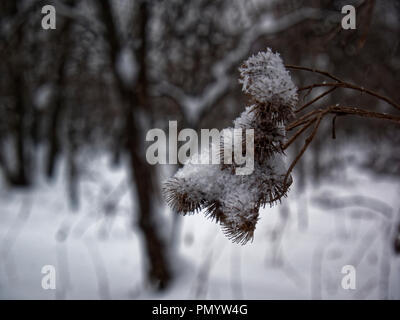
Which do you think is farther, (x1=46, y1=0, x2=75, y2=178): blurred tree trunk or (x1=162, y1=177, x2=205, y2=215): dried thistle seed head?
(x1=46, y1=0, x2=75, y2=178): blurred tree trunk

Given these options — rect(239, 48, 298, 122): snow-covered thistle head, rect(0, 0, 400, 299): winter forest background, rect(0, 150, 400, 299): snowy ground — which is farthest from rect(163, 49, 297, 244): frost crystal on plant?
rect(0, 150, 400, 299): snowy ground

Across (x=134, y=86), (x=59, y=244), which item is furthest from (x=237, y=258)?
(x=59, y=244)

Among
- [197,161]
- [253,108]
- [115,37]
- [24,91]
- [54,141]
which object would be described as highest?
[24,91]

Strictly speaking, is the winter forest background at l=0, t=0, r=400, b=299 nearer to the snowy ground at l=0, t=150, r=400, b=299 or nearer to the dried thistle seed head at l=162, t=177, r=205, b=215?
the snowy ground at l=0, t=150, r=400, b=299

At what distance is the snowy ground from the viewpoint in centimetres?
375

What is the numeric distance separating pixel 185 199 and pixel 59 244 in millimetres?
5808

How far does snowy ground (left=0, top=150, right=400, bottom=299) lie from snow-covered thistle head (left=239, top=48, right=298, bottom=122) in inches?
69.7

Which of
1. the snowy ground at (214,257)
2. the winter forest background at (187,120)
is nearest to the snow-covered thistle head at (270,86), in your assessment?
the winter forest background at (187,120)

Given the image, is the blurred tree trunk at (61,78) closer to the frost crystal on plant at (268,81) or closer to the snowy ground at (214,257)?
the snowy ground at (214,257)

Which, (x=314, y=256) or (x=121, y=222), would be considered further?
(x=121, y=222)

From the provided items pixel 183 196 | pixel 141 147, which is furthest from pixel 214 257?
pixel 183 196
